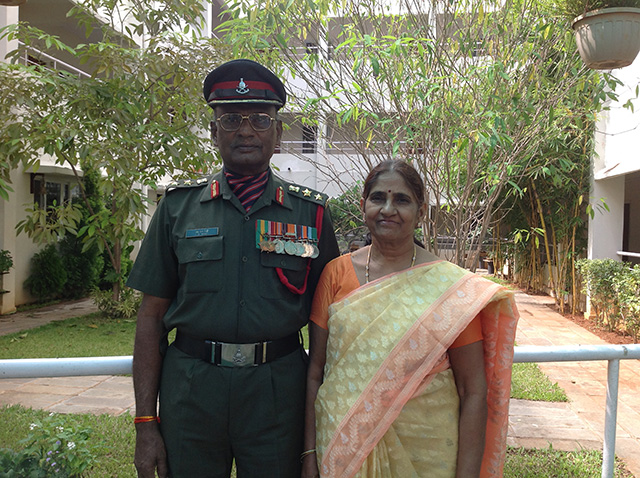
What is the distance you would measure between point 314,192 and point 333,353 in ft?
1.95

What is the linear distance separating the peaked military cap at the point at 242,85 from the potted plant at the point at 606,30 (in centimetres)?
335

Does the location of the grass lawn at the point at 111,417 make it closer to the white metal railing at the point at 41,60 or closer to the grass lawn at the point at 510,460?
the grass lawn at the point at 510,460

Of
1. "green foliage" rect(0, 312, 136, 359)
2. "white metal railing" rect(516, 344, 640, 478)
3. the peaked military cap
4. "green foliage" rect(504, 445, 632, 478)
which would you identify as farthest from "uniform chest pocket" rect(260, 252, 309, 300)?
"green foliage" rect(0, 312, 136, 359)

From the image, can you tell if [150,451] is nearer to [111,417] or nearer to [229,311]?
[229,311]

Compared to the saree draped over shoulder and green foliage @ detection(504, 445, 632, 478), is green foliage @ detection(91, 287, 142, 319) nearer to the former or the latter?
green foliage @ detection(504, 445, 632, 478)

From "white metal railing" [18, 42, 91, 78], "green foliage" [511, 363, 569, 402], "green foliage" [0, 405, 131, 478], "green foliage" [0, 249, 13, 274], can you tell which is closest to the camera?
"green foliage" [0, 405, 131, 478]

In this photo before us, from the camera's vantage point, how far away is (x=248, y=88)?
5.77 feet

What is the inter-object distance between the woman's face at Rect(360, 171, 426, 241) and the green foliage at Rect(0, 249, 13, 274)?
7.81m

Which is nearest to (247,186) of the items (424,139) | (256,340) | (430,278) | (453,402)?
(256,340)

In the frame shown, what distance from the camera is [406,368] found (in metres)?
1.59

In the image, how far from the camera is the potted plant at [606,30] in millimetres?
4090

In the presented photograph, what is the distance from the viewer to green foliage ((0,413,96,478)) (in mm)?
1929

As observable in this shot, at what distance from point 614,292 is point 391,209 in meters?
6.45

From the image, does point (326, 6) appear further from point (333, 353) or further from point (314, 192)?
point (333, 353)
